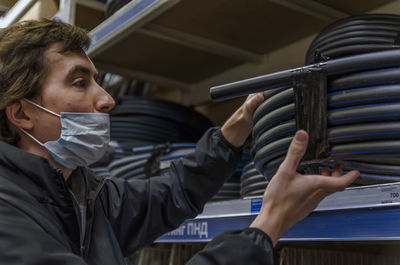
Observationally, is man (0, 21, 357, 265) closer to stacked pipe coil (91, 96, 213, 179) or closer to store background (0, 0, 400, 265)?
store background (0, 0, 400, 265)

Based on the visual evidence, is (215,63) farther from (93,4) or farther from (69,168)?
(69,168)

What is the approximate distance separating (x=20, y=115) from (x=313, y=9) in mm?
865

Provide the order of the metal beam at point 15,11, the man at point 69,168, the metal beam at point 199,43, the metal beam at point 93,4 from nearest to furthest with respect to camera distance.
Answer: the man at point 69,168 → the metal beam at point 199,43 → the metal beam at point 93,4 → the metal beam at point 15,11

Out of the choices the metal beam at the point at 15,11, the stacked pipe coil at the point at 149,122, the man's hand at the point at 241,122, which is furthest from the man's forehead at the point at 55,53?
the metal beam at the point at 15,11

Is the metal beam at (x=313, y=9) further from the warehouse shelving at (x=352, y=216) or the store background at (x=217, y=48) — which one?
the warehouse shelving at (x=352, y=216)

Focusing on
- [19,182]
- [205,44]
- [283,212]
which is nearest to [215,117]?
[205,44]

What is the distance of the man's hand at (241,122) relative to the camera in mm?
1050

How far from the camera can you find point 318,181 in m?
0.72

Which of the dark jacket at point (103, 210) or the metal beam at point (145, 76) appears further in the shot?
the metal beam at point (145, 76)

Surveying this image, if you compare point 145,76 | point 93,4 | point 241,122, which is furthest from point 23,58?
point 145,76

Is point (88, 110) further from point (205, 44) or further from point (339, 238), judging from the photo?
point (205, 44)

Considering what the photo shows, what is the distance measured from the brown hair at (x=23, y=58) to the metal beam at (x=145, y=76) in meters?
0.94

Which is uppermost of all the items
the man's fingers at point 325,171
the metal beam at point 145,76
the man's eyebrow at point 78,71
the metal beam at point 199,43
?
the metal beam at point 199,43

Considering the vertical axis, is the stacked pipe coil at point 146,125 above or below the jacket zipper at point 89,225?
above
